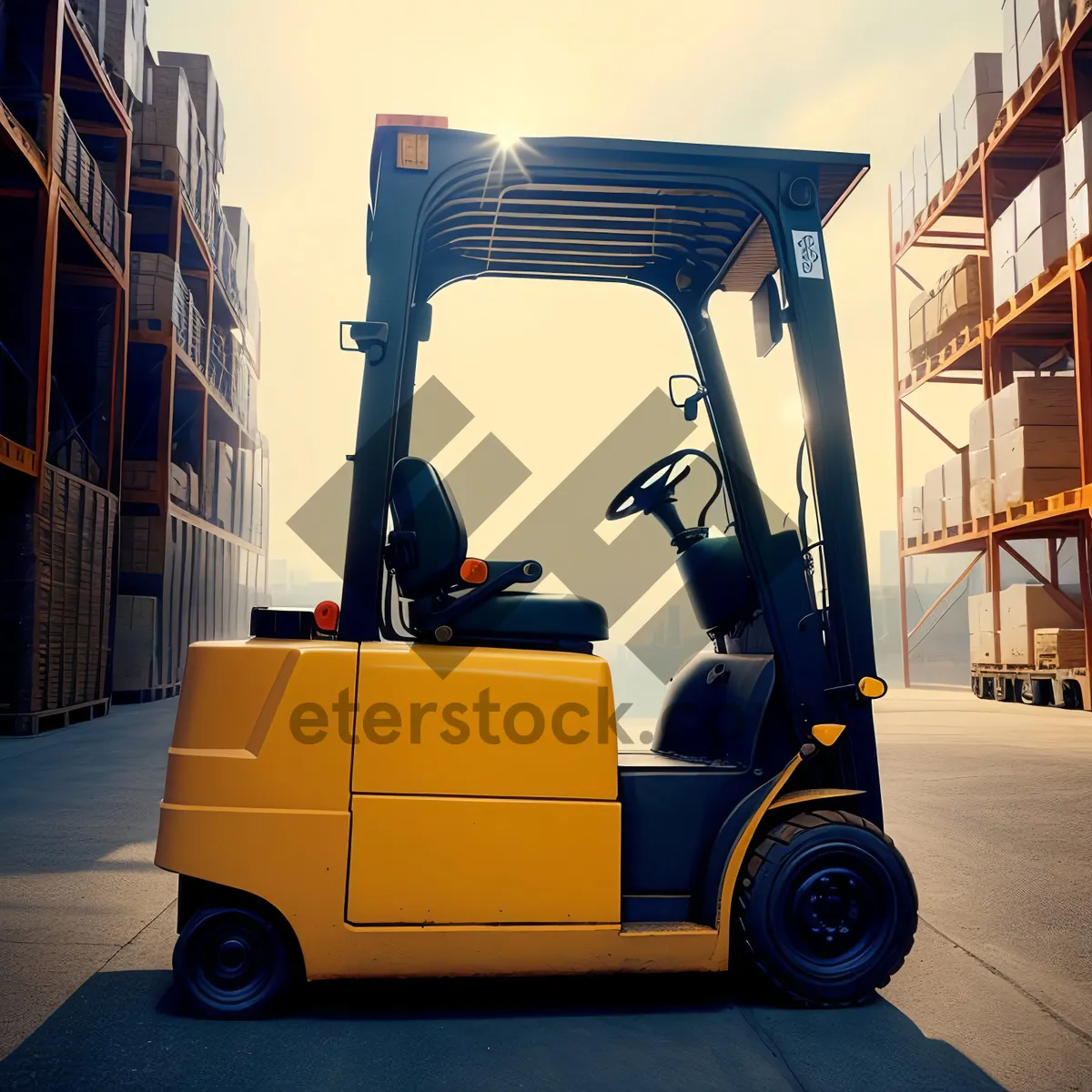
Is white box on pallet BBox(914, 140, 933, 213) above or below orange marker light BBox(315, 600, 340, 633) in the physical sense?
above

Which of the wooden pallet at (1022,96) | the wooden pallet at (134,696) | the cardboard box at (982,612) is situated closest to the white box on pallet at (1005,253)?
the wooden pallet at (1022,96)

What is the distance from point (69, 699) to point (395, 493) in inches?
356

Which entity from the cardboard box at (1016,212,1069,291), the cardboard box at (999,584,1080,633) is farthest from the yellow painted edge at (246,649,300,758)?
the cardboard box at (999,584,1080,633)

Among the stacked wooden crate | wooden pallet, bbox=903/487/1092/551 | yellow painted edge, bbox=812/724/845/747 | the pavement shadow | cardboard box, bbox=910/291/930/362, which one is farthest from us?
cardboard box, bbox=910/291/930/362

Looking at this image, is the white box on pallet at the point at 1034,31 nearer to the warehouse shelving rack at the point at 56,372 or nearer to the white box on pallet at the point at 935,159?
the white box on pallet at the point at 935,159

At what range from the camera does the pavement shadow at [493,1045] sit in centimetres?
218

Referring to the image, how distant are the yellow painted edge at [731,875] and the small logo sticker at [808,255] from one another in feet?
4.57

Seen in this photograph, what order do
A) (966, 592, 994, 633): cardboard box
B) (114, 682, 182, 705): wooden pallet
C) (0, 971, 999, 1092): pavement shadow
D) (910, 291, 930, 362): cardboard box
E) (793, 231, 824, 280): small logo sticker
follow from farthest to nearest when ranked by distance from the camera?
1. (910, 291, 930, 362): cardboard box
2. (966, 592, 994, 633): cardboard box
3. (114, 682, 182, 705): wooden pallet
4. (793, 231, 824, 280): small logo sticker
5. (0, 971, 999, 1092): pavement shadow

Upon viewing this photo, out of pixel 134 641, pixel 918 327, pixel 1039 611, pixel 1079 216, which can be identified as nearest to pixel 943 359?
pixel 918 327

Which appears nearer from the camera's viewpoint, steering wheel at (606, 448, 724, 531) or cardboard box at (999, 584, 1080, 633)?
steering wheel at (606, 448, 724, 531)

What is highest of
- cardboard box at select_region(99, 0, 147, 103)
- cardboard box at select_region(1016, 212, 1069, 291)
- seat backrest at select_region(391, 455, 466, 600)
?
cardboard box at select_region(99, 0, 147, 103)

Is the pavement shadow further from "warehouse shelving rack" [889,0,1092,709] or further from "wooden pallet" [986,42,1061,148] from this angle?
"wooden pallet" [986,42,1061,148]

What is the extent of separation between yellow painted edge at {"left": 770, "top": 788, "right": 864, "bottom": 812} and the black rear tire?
51mm

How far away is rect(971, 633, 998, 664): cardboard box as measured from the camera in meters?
15.0
